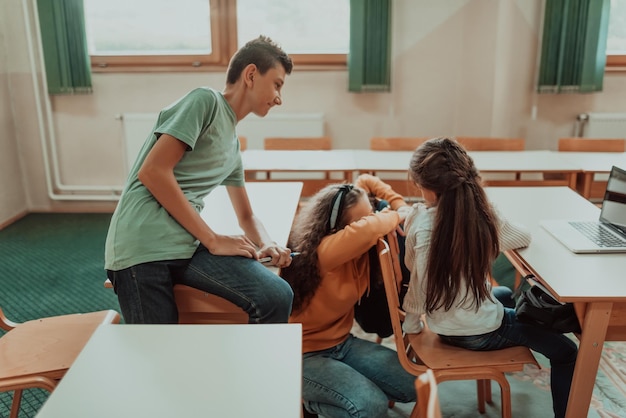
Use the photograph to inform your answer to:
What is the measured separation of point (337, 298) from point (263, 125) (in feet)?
8.92

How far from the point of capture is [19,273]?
3.23m

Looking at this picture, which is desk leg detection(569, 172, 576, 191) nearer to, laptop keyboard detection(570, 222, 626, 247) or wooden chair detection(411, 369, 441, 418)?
laptop keyboard detection(570, 222, 626, 247)

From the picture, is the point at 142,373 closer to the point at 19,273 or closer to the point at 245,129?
the point at 19,273

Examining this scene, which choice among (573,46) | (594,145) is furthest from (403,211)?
(573,46)

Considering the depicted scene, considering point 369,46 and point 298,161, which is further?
point 369,46

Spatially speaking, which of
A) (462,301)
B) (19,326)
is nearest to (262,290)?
(462,301)

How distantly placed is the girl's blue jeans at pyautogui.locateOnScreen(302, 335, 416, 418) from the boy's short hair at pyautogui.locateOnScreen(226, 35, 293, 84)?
32.9 inches

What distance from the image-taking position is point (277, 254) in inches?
62.4

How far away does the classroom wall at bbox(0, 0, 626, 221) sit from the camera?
396 centimetres

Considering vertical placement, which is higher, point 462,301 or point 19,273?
point 462,301

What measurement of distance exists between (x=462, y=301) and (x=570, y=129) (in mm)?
3134

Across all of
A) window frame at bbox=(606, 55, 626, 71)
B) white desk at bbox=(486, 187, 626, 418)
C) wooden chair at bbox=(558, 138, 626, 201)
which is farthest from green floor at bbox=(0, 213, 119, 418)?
window frame at bbox=(606, 55, 626, 71)

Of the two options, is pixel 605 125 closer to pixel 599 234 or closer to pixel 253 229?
pixel 599 234

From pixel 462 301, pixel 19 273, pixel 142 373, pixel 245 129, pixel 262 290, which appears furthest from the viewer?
pixel 245 129
